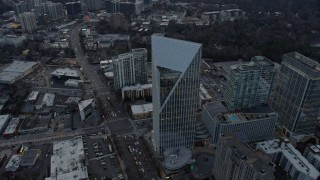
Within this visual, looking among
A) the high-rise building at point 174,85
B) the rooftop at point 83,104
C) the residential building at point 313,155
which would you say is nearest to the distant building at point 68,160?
the rooftop at point 83,104

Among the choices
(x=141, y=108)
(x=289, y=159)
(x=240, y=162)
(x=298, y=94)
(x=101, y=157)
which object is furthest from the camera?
(x=141, y=108)

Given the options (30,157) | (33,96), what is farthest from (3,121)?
(30,157)

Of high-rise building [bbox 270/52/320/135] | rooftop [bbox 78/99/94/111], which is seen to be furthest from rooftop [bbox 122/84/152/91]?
high-rise building [bbox 270/52/320/135]

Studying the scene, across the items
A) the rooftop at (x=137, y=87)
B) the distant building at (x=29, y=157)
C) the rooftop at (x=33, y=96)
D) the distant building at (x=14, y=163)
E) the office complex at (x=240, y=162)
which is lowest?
the distant building at (x=14, y=163)

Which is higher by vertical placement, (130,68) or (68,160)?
(130,68)

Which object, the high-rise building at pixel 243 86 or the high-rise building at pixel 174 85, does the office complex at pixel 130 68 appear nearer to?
the high-rise building at pixel 243 86

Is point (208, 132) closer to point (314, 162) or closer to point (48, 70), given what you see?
point (314, 162)

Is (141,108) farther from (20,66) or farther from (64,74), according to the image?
(20,66)
